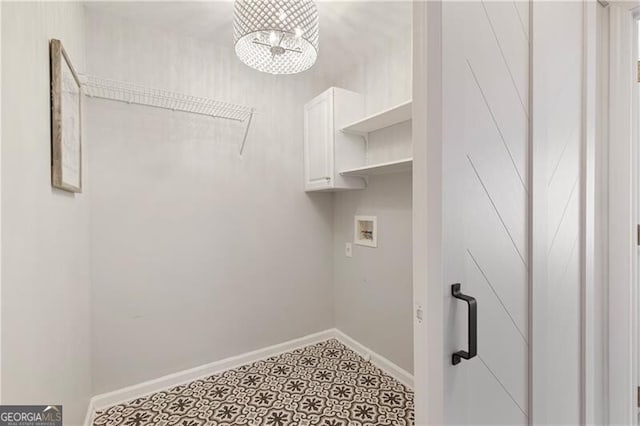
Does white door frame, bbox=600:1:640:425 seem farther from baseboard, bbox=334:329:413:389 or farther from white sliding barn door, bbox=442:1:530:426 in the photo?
baseboard, bbox=334:329:413:389

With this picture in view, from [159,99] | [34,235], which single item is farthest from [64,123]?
[159,99]

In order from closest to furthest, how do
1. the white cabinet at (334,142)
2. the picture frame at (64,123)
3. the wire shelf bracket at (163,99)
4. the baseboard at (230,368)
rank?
the picture frame at (64,123) → the wire shelf bracket at (163,99) → the baseboard at (230,368) → the white cabinet at (334,142)

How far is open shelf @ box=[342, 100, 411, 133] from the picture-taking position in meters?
1.85

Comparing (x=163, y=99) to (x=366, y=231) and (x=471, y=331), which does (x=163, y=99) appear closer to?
(x=366, y=231)

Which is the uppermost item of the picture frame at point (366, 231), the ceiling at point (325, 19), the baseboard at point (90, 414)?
the ceiling at point (325, 19)

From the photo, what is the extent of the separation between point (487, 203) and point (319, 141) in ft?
5.80

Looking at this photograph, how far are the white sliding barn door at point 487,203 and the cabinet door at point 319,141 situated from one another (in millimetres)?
1504

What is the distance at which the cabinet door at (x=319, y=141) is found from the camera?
92.6 inches

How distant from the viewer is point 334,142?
2330 mm

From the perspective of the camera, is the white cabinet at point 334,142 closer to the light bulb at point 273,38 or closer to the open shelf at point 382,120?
the open shelf at point 382,120

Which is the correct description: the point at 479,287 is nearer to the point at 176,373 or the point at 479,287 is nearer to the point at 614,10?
the point at 614,10

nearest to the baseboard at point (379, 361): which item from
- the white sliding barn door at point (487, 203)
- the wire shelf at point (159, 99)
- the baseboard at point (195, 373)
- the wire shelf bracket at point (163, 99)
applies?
the baseboard at point (195, 373)

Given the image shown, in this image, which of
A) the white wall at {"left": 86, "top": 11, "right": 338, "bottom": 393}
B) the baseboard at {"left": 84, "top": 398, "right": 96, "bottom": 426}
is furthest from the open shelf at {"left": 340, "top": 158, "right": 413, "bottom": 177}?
the baseboard at {"left": 84, "top": 398, "right": 96, "bottom": 426}

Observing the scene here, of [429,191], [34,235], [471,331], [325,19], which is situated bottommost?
[471,331]
